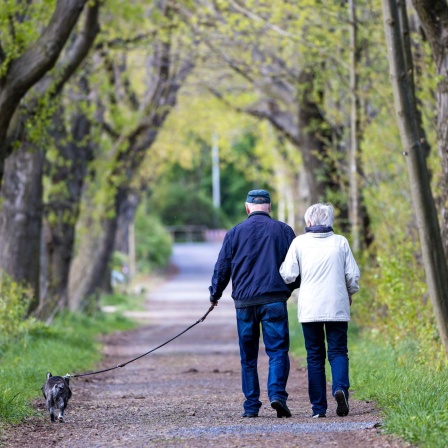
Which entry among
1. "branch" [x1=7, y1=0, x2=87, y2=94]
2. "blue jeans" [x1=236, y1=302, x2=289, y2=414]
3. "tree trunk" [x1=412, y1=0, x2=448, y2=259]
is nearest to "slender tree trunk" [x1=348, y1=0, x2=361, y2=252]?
"branch" [x1=7, y1=0, x2=87, y2=94]

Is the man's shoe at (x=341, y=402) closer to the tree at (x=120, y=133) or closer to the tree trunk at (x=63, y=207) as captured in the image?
the tree trunk at (x=63, y=207)

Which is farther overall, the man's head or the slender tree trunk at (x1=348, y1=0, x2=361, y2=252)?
the slender tree trunk at (x1=348, y1=0, x2=361, y2=252)

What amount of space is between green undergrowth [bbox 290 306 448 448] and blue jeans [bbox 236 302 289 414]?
941 mm

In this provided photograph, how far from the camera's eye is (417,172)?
11.0m

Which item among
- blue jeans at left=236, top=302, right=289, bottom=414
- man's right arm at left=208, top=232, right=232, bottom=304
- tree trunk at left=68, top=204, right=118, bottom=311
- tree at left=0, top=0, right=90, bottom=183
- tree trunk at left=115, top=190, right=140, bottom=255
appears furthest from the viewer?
tree trunk at left=115, top=190, right=140, bottom=255

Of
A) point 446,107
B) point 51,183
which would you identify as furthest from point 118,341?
point 446,107

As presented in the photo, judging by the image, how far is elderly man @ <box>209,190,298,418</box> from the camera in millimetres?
10055

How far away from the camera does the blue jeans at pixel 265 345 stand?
393 inches

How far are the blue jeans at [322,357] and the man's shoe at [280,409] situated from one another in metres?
0.23

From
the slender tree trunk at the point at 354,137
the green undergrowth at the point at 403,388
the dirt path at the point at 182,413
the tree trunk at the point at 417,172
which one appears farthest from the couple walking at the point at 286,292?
the slender tree trunk at the point at 354,137

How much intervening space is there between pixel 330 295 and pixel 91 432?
2346 millimetres

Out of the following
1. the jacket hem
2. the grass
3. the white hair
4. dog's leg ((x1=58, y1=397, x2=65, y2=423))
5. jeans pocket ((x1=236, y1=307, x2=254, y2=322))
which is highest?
the white hair

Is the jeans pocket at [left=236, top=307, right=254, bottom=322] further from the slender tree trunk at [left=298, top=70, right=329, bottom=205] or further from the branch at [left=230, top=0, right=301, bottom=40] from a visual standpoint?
the slender tree trunk at [left=298, top=70, right=329, bottom=205]

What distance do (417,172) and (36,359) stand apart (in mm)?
5784
